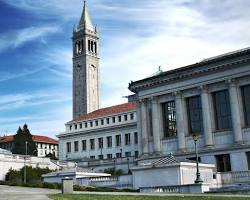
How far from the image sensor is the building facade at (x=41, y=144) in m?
157

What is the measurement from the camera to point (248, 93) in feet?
189

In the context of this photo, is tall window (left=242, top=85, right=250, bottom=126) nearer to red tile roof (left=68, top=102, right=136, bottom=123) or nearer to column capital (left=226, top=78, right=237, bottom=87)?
column capital (left=226, top=78, right=237, bottom=87)

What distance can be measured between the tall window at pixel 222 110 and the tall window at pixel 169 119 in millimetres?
7436

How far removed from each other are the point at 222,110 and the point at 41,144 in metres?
113

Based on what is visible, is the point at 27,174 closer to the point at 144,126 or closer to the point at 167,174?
the point at 144,126

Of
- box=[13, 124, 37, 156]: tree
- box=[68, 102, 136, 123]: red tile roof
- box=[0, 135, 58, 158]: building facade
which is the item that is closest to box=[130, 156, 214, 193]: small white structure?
box=[68, 102, 136, 123]: red tile roof

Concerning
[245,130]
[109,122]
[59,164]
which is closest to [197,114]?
[245,130]

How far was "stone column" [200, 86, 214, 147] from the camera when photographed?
5928 cm

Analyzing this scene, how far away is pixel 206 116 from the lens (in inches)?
2371

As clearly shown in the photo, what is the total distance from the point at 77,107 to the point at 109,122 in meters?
50.1

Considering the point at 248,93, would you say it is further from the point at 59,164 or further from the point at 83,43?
the point at 83,43

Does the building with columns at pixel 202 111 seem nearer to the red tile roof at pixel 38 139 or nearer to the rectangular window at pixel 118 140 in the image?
the rectangular window at pixel 118 140

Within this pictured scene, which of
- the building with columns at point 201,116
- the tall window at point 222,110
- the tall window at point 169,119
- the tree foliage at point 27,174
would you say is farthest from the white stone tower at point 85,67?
the tall window at point 222,110

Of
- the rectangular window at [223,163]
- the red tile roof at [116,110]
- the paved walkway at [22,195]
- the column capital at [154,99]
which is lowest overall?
the paved walkway at [22,195]
